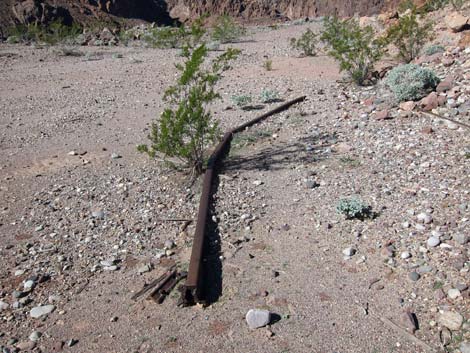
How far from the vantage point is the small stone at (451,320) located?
367 cm

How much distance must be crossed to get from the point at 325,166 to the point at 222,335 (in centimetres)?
368

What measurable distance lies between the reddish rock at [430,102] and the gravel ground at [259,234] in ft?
0.53

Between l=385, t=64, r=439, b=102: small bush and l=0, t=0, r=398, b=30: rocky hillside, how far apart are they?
116ft

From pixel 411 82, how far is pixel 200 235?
6.10 metres

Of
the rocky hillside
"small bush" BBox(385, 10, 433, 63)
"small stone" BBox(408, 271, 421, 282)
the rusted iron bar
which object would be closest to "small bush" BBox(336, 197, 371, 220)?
"small stone" BBox(408, 271, 421, 282)

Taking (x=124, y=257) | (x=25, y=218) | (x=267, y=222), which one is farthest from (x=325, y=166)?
(x=25, y=218)

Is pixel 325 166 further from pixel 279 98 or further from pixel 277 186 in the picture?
pixel 279 98

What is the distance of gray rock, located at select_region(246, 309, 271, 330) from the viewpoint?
378 cm

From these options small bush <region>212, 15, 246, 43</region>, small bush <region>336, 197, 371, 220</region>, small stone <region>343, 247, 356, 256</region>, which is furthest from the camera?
small bush <region>212, 15, 246, 43</region>

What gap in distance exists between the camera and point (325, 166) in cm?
680

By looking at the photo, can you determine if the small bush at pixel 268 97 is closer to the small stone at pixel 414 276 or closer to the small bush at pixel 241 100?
the small bush at pixel 241 100

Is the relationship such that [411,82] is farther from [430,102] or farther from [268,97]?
[268,97]

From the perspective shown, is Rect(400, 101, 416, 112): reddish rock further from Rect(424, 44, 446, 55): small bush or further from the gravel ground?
Rect(424, 44, 446, 55): small bush

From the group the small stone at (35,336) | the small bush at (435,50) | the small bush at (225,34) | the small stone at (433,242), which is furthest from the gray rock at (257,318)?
the small bush at (225,34)
